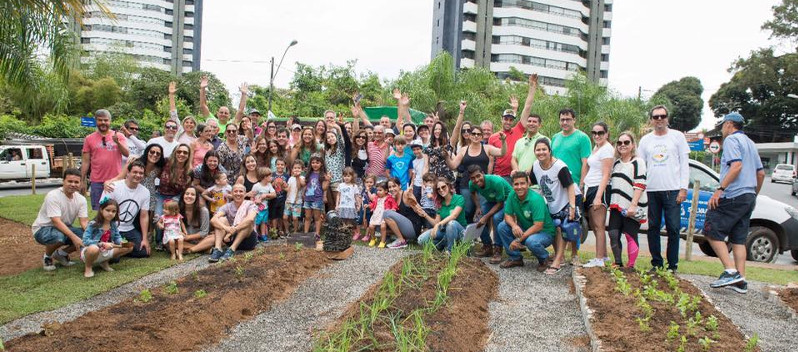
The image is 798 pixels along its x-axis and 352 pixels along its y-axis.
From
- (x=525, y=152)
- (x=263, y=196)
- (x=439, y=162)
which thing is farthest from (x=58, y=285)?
(x=525, y=152)

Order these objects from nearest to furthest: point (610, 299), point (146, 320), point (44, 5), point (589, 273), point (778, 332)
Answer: point (146, 320)
point (778, 332)
point (610, 299)
point (589, 273)
point (44, 5)

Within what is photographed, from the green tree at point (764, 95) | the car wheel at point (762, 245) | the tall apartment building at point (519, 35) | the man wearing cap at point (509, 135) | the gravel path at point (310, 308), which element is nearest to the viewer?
the gravel path at point (310, 308)

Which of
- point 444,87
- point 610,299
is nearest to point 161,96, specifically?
point 444,87

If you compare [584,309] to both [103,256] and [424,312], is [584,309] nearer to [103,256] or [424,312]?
[424,312]

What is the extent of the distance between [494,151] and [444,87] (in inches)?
967

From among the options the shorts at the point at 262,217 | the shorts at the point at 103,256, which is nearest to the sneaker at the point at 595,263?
the shorts at the point at 262,217

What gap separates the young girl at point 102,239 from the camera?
22.7 feet

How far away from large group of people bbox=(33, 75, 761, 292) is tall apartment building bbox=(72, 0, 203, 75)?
79163mm

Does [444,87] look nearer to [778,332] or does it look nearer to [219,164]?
[219,164]

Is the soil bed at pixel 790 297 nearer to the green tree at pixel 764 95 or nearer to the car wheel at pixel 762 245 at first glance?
the car wheel at pixel 762 245

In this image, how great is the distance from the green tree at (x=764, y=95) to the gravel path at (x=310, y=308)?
58544 millimetres

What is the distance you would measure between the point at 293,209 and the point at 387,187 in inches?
64.4

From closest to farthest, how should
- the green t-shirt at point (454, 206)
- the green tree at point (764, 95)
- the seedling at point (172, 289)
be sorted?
the seedling at point (172, 289) < the green t-shirt at point (454, 206) < the green tree at point (764, 95)

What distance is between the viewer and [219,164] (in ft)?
29.8
